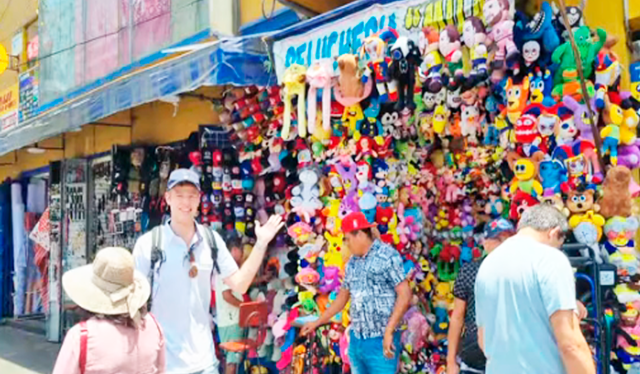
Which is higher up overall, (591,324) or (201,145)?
(201,145)

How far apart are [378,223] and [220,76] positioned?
1836mm

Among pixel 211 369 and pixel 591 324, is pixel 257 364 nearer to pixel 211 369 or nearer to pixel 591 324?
pixel 211 369

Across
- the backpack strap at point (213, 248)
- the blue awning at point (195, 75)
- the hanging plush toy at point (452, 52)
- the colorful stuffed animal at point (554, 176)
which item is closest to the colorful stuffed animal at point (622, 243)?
the colorful stuffed animal at point (554, 176)

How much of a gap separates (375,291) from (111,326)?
2.04 m

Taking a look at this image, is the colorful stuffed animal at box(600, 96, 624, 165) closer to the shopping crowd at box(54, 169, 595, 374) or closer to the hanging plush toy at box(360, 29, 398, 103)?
the shopping crowd at box(54, 169, 595, 374)

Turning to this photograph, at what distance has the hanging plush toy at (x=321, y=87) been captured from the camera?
15.2ft

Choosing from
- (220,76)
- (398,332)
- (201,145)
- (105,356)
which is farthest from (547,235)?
(201,145)

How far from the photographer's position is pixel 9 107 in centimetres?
1241

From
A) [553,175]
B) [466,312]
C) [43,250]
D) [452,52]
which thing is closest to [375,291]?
[466,312]

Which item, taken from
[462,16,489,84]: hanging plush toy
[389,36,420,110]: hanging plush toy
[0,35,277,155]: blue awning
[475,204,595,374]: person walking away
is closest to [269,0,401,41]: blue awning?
[0,35,277,155]: blue awning

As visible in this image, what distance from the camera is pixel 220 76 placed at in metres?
5.12

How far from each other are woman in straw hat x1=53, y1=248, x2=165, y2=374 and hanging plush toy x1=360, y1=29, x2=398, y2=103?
236 centimetres

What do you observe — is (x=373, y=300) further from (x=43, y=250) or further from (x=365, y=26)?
(x=43, y=250)

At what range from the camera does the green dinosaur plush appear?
11.2 ft
